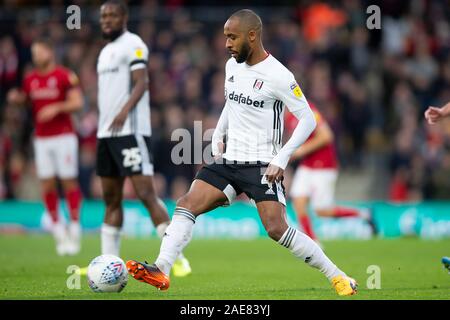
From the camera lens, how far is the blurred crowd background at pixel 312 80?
19.8m

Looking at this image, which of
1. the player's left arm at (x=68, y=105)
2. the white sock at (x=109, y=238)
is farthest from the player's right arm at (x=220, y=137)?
the player's left arm at (x=68, y=105)

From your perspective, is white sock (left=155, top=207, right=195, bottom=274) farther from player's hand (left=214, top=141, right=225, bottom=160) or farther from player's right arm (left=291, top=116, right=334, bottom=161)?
player's right arm (left=291, top=116, right=334, bottom=161)

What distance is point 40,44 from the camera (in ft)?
45.1

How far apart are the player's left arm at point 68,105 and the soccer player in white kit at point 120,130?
314 cm

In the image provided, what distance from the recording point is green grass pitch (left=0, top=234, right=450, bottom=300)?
8.61 m

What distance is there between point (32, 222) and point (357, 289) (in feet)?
36.7

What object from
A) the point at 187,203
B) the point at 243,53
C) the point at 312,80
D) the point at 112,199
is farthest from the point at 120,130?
the point at 312,80

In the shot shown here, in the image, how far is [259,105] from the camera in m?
8.46

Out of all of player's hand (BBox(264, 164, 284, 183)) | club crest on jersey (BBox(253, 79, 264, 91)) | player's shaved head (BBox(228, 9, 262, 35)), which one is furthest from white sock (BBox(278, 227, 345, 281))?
player's shaved head (BBox(228, 9, 262, 35))

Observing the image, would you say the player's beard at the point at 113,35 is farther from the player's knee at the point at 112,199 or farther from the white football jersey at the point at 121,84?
the player's knee at the point at 112,199

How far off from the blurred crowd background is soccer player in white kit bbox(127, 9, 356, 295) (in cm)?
1093

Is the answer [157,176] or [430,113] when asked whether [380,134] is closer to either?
[157,176]

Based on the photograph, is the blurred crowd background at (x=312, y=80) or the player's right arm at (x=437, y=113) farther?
the blurred crowd background at (x=312, y=80)
